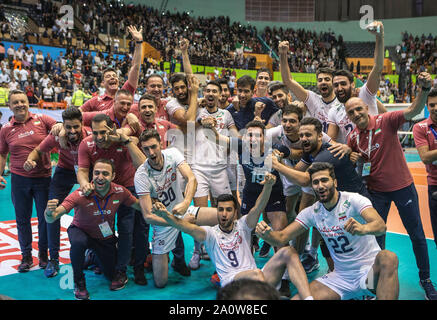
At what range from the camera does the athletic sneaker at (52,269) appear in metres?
4.83

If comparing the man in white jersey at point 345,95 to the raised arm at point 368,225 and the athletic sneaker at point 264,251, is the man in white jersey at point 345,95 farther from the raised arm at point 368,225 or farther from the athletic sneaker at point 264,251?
the athletic sneaker at point 264,251

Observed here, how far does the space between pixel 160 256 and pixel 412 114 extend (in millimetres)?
3400

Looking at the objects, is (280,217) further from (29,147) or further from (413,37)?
(413,37)

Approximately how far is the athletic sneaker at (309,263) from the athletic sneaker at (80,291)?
2770 millimetres

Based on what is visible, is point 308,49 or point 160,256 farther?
point 308,49

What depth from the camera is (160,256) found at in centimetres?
479

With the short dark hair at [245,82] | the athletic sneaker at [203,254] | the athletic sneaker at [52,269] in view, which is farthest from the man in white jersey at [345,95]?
the athletic sneaker at [52,269]

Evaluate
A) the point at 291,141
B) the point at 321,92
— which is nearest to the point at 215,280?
the point at 291,141

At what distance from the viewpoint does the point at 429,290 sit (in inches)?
165

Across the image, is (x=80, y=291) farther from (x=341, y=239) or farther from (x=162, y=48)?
(x=162, y=48)

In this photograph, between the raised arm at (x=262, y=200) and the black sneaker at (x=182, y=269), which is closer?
the raised arm at (x=262, y=200)

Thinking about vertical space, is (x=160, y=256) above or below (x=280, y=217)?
below
